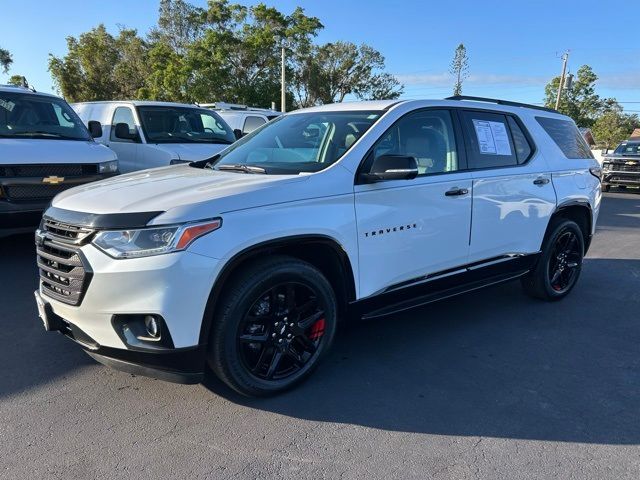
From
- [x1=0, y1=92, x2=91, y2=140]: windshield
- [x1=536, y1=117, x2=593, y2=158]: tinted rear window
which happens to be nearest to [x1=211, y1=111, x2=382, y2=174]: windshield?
[x1=536, y1=117, x2=593, y2=158]: tinted rear window

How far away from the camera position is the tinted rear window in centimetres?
494

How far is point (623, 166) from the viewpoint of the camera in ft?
57.0

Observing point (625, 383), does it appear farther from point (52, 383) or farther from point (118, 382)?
point (52, 383)

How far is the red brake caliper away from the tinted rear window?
3.18 m

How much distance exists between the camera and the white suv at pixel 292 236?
103 inches

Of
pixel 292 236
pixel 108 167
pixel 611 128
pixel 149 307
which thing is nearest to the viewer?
pixel 149 307

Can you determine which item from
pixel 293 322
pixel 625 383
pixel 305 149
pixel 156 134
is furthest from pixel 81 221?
pixel 156 134

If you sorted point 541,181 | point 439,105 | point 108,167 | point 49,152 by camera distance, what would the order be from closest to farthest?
point 439,105 → point 541,181 → point 49,152 → point 108,167

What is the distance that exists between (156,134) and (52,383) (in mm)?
5595

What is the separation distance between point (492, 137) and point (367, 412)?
263 cm

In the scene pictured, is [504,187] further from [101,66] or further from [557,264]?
[101,66]

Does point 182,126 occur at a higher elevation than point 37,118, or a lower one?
lower

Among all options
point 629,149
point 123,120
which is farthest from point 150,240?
point 629,149

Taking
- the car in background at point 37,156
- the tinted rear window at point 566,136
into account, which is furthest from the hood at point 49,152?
the tinted rear window at point 566,136
